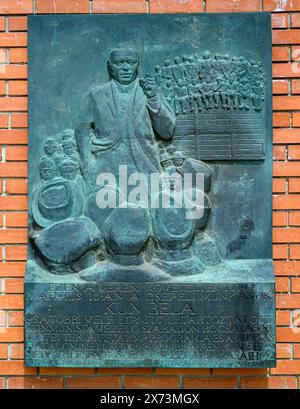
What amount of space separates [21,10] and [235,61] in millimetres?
1233

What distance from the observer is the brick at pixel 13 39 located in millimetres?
3676

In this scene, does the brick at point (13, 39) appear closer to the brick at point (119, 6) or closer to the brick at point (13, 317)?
the brick at point (119, 6)

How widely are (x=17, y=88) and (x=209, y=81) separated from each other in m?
1.08

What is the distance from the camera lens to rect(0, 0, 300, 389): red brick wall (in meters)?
3.65

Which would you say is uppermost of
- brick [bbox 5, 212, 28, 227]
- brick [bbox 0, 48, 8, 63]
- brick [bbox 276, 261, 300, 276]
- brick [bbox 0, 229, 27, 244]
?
brick [bbox 0, 48, 8, 63]

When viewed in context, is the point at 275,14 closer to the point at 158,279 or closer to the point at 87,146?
the point at 87,146

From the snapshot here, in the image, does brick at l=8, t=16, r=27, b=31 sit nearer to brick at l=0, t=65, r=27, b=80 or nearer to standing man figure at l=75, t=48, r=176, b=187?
brick at l=0, t=65, r=27, b=80

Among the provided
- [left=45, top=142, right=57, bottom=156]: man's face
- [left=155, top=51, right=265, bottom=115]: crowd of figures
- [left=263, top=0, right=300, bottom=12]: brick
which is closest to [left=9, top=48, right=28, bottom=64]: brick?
[left=45, top=142, right=57, bottom=156]: man's face

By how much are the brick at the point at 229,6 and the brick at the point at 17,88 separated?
1113mm

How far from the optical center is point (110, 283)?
11.6 ft

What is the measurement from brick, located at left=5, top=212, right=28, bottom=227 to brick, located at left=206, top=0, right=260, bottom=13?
1553mm

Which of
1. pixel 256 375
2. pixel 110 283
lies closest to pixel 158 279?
pixel 110 283

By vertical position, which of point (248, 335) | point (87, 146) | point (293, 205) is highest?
point (87, 146)

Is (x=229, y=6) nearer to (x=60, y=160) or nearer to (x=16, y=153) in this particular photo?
(x=60, y=160)
